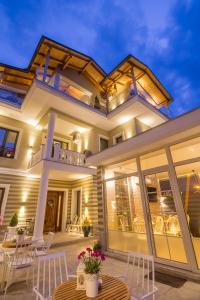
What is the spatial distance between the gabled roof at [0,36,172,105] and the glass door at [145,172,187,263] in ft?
24.0

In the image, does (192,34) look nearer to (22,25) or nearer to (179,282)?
(22,25)

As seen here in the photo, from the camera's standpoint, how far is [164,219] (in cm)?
404

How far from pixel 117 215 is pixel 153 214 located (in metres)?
1.77

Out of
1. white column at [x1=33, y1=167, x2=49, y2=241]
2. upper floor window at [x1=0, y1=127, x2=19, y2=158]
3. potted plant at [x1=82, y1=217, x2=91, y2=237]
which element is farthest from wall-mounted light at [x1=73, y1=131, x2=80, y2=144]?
potted plant at [x1=82, y1=217, x2=91, y2=237]

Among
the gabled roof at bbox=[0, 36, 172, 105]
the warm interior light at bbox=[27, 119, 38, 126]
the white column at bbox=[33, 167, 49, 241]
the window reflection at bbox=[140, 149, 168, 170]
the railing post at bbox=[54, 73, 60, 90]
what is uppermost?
the gabled roof at bbox=[0, 36, 172, 105]

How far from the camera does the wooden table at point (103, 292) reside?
5.01 ft

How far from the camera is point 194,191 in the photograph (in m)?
3.80

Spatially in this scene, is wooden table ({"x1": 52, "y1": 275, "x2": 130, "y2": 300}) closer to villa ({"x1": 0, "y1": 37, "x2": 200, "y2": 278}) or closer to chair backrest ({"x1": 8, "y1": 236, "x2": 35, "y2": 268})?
chair backrest ({"x1": 8, "y1": 236, "x2": 35, "y2": 268})

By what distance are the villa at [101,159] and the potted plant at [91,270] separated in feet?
8.87

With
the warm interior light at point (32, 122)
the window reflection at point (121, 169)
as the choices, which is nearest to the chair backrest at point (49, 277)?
the window reflection at point (121, 169)

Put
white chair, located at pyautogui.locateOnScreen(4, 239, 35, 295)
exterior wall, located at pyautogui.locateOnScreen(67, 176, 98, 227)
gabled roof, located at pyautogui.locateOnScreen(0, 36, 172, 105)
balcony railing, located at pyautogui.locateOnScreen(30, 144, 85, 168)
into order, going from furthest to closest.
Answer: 1. gabled roof, located at pyautogui.locateOnScreen(0, 36, 172, 105)
2. exterior wall, located at pyautogui.locateOnScreen(67, 176, 98, 227)
3. balcony railing, located at pyautogui.locateOnScreen(30, 144, 85, 168)
4. white chair, located at pyautogui.locateOnScreen(4, 239, 35, 295)

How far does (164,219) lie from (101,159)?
2666 millimetres

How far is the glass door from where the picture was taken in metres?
3.81

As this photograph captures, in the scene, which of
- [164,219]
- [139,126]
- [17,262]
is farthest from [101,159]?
[139,126]
